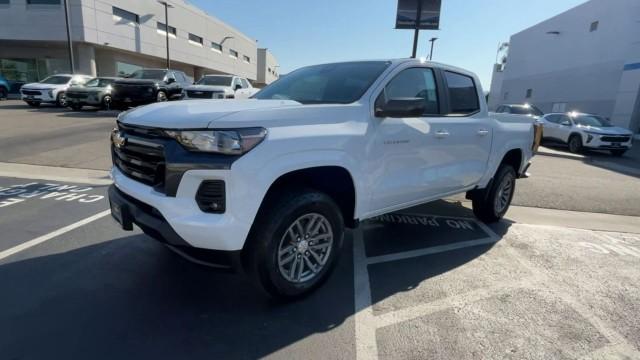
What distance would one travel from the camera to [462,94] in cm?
432

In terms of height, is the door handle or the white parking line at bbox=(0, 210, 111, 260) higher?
the door handle

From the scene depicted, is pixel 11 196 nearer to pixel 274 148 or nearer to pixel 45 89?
pixel 274 148

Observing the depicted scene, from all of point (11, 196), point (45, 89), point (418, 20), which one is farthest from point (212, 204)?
point (45, 89)

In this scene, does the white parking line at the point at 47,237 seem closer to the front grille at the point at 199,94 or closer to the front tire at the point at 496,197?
the front tire at the point at 496,197

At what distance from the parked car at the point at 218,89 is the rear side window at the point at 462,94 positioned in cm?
1115

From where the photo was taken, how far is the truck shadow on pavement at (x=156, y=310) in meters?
2.35

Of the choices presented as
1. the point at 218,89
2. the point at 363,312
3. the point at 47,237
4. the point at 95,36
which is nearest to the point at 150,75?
the point at 218,89

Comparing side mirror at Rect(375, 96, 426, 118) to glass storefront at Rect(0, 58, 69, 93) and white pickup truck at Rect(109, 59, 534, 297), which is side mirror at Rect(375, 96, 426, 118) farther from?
glass storefront at Rect(0, 58, 69, 93)

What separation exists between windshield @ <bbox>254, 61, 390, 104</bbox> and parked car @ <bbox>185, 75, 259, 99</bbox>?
35.7ft

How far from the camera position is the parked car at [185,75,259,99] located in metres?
15.2

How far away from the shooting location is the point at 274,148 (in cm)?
245

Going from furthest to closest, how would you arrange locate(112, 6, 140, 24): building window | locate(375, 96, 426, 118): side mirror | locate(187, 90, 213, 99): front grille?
locate(112, 6, 140, 24): building window
locate(187, 90, 213, 99): front grille
locate(375, 96, 426, 118): side mirror

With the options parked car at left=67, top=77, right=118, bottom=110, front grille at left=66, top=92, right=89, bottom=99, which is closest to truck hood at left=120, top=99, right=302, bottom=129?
parked car at left=67, top=77, right=118, bottom=110

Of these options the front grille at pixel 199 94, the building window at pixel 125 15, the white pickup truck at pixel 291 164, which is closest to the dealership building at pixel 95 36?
the building window at pixel 125 15
